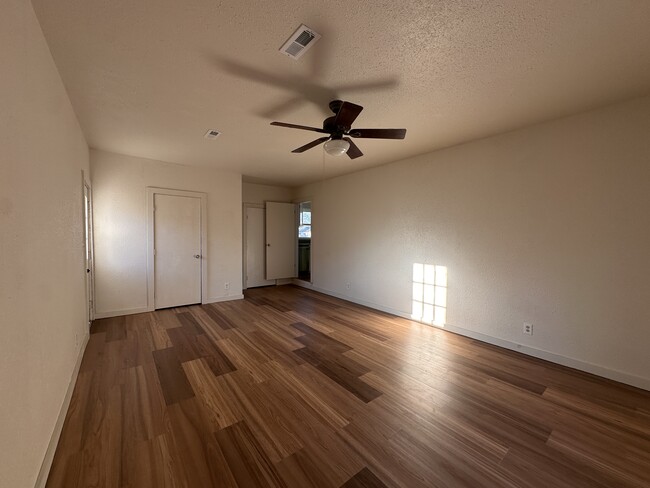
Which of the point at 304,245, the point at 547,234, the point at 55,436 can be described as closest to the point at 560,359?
the point at 547,234

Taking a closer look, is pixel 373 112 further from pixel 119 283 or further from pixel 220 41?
pixel 119 283

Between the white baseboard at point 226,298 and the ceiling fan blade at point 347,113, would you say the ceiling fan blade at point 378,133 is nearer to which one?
the ceiling fan blade at point 347,113

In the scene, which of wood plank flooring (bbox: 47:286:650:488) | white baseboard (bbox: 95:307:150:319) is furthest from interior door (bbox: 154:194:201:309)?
wood plank flooring (bbox: 47:286:650:488)

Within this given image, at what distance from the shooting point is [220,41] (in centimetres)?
166

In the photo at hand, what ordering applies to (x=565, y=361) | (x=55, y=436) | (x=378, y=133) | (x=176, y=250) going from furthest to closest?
(x=176, y=250), (x=565, y=361), (x=378, y=133), (x=55, y=436)

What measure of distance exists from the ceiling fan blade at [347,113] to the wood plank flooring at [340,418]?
2.35 meters

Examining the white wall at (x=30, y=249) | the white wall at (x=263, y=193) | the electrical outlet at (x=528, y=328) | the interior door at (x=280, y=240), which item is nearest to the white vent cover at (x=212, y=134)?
the white wall at (x=30, y=249)

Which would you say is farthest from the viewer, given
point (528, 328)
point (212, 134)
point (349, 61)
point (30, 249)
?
point (212, 134)

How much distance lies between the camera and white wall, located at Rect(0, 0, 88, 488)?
104 centimetres

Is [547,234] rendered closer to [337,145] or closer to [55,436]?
[337,145]

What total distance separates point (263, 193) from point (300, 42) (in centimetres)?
504

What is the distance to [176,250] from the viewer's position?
14.9 feet

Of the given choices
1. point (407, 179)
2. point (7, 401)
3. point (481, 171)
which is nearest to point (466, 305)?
point (481, 171)

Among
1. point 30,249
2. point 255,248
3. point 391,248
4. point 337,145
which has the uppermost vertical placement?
point 337,145
